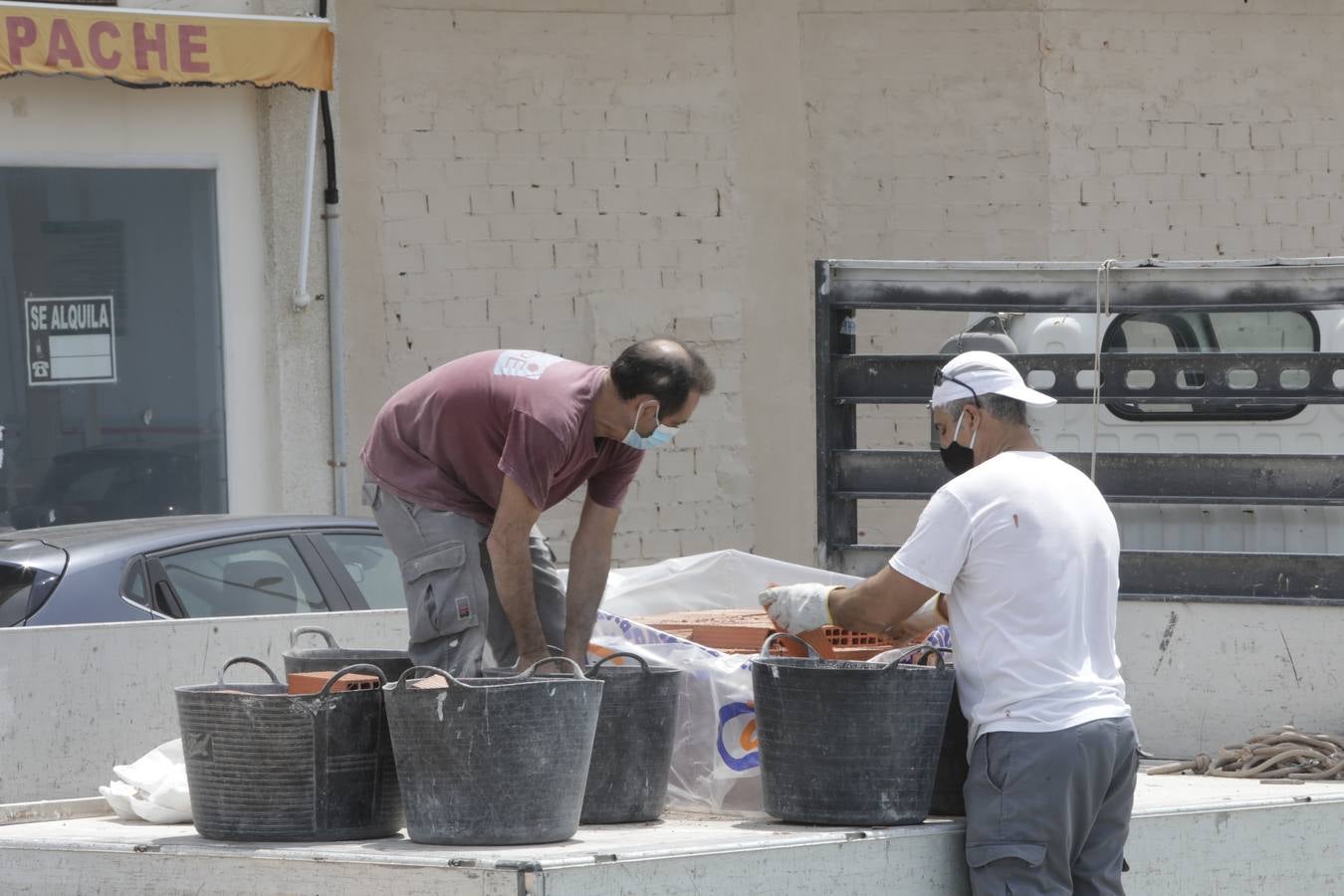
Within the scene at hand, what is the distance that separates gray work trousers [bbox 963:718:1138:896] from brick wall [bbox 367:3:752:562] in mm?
6575

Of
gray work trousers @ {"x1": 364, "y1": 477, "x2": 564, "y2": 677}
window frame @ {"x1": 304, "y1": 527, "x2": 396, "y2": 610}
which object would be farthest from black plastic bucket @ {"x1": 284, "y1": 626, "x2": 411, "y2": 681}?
window frame @ {"x1": 304, "y1": 527, "x2": 396, "y2": 610}

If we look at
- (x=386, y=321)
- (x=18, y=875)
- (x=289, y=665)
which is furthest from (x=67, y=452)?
(x=18, y=875)

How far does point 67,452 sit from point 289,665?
5.31 meters

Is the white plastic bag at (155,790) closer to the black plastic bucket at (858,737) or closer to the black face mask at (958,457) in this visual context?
the black plastic bucket at (858,737)

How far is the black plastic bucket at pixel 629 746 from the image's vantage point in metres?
4.59

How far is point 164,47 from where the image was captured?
988cm

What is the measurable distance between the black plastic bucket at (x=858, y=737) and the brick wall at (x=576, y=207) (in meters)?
6.35

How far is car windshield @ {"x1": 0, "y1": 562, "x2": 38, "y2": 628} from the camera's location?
6.06 meters

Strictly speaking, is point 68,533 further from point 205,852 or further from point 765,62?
point 765,62

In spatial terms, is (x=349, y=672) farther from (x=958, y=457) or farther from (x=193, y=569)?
(x=193, y=569)

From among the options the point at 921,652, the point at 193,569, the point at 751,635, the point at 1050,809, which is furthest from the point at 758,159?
the point at 1050,809

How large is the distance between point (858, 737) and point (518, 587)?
3.08ft

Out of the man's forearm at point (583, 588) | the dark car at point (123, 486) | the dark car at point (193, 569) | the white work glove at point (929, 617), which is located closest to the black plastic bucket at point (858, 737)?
the white work glove at point (929, 617)

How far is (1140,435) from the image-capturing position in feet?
23.3
